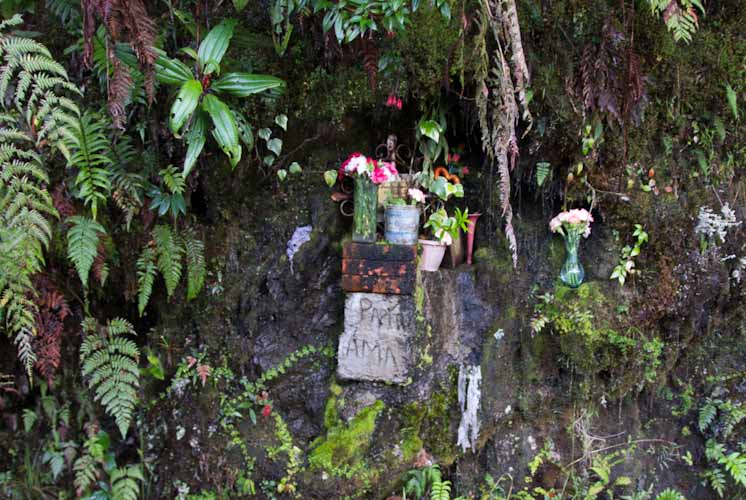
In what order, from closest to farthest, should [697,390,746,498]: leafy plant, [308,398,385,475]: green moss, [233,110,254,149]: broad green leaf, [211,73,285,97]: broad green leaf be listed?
[211,73,285,97]: broad green leaf < [233,110,254,149]: broad green leaf < [308,398,385,475]: green moss < [697,390,746,498]: leafy plant

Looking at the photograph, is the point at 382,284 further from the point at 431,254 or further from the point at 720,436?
the point at 720,436

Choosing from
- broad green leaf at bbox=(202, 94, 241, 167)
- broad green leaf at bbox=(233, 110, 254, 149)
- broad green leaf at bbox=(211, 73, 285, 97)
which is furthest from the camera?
broad green leaf at bbox=(233, 110, 254, 149)

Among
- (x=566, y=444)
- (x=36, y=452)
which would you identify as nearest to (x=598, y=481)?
(x=566, y=444)

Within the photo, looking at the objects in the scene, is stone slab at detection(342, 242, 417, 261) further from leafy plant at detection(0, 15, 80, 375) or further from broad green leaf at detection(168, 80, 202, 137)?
leafy plant at detection(0, 15, 80, 375)

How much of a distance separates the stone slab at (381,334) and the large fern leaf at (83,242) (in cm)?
129

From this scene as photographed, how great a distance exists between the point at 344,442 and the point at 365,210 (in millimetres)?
1259

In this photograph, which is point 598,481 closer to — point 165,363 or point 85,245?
point 165,363

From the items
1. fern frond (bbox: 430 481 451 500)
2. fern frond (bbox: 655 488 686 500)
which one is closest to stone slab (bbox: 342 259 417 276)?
fern frond (bbox: 430 481 451 500)

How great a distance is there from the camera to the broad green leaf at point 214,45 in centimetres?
281

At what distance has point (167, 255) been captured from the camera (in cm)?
310

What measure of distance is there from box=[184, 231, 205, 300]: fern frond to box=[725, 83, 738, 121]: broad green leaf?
3.06 metres

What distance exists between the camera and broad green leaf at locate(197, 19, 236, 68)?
2809 mm

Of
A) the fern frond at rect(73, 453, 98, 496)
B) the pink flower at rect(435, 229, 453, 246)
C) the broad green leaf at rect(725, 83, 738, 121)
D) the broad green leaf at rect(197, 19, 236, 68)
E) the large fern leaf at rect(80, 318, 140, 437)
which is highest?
the broad green leaf at rect(725, 83, 738, 121)

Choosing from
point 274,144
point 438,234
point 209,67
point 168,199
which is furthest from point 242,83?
point 438,234
